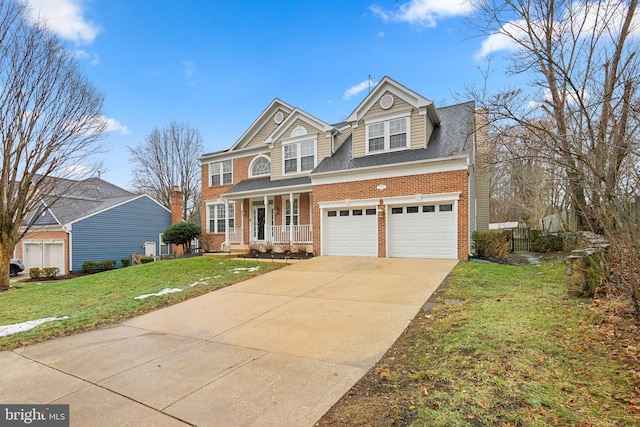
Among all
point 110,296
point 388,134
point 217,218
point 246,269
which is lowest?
point 110,296

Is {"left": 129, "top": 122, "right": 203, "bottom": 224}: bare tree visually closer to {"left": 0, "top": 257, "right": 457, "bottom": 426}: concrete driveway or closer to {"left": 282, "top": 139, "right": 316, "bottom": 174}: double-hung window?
{"left": 282, "top": 139, "right": 316, "bottom": 174}: double-hung window

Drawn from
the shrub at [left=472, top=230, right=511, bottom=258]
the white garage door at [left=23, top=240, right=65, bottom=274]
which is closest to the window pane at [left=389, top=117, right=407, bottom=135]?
the shrub at [left=472, top=230, right=511, bottom=258]

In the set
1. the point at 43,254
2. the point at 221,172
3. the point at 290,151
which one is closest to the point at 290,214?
the point at 290,151

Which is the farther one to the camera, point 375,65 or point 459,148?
point 375,65

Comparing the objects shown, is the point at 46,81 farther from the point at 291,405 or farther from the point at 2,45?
the point at 291,405

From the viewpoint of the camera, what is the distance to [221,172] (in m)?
20.5

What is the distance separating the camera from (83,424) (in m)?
2.98

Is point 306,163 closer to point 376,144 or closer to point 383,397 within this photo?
point 376,144

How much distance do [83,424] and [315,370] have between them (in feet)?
7.41

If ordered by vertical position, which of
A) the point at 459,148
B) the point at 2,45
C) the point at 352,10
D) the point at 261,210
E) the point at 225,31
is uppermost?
the point at 225,31

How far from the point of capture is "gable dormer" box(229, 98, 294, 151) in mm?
18438

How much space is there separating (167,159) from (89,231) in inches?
507

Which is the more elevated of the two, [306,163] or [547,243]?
[306,163]

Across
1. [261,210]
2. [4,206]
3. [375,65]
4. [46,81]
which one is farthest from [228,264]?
[375,65]
